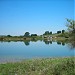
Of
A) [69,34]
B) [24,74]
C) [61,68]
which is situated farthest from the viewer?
[24,74]

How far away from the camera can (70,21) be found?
1096 centimetres

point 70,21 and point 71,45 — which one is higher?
point 70,21

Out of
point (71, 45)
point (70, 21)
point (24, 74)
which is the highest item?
point (70, 21)

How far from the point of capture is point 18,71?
1341cm

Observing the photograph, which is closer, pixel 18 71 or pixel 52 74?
pixel 52 74

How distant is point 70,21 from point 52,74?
3086mm

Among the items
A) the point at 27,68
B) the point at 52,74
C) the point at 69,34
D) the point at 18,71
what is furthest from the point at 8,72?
the point at 69,34

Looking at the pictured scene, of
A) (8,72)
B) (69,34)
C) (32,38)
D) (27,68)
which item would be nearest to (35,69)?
(27,68)

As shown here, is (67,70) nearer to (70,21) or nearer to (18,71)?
(70,21)

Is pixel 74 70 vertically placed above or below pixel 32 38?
below

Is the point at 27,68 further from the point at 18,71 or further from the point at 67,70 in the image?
the point at 67,70

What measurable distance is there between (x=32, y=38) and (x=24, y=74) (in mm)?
105861

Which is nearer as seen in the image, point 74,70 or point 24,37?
point 74,70

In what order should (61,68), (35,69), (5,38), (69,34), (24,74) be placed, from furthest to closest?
(5,38) → (35,69) → (24,74) → (61,68) → (69,34)
